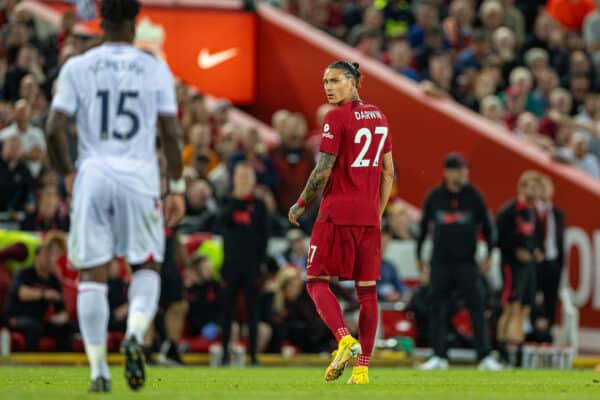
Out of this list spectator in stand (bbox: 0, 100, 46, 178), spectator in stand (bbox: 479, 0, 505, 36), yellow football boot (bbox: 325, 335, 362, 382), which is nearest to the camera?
yellow football boot (bbox: 325, 335, 362, 382)

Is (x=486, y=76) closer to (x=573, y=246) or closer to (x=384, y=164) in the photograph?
(x=573, y=246)

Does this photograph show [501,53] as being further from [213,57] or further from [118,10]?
[118,10]

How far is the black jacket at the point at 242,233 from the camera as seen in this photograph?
18.0 m

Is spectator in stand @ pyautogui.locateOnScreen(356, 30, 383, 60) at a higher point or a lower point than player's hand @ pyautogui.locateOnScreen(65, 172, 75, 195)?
higher

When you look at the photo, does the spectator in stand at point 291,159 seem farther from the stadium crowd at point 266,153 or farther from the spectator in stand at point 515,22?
the spectator in stand at point 515,22

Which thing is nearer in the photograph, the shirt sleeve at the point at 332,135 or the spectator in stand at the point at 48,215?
the shirt sleeve at the point at 332,135

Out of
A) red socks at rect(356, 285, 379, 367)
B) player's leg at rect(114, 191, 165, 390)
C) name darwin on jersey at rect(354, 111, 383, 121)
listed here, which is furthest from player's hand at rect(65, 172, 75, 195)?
red socks at rect(356, 285, 379, 367)

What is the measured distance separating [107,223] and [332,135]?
8.75 feet

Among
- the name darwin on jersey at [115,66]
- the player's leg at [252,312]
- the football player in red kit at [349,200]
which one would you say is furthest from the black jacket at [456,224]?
the name darwin on jersey at [115,66]

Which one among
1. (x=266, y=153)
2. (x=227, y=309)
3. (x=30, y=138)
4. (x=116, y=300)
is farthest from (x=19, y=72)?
(x=227, y=309)

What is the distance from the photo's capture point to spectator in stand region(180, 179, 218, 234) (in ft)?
64.5

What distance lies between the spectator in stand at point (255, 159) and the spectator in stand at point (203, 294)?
167cm

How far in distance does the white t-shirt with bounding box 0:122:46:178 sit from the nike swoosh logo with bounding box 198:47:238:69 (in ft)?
19.5

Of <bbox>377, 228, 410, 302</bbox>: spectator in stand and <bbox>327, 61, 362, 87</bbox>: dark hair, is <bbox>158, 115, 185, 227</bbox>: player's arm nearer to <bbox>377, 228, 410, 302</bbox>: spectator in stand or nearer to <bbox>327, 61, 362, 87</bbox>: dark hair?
<bbox>327, 61, 362, 87</bbox>: dark hair
